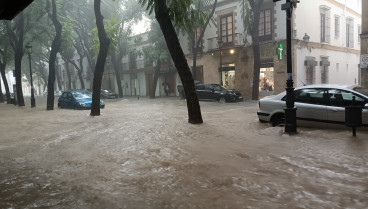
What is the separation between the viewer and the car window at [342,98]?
7480mm

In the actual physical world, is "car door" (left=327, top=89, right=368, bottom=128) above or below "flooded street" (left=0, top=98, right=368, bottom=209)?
above

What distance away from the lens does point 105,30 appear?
15.6 metres

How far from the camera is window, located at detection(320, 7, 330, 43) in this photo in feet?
80.2

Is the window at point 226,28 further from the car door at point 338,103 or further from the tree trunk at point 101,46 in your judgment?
the car door at point 338,103

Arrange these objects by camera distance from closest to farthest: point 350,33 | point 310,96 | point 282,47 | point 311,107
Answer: point 311,107
point 310,96
point 282,47
point 350,33

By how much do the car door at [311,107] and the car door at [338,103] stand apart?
0.47ft

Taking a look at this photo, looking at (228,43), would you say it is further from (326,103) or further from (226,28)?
(326,103)

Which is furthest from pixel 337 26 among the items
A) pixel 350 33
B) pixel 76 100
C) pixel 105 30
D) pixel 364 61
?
pixel 76 100

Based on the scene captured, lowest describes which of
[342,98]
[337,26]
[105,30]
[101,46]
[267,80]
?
[342,98]

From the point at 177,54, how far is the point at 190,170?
5178mm

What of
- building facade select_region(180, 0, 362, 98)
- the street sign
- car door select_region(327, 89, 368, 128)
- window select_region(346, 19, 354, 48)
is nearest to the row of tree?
building facade select_region(180, 0, 362, 98)

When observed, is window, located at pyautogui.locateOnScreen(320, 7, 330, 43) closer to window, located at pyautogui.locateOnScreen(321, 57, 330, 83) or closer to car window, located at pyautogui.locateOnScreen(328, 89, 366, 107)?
window, located at pyautogui.locateOnScreen(321, 57, 330, 83)

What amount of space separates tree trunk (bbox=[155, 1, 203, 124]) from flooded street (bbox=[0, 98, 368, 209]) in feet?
4.50

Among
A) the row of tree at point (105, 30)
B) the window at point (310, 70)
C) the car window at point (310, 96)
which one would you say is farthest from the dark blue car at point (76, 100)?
the window at point (310, 70)
